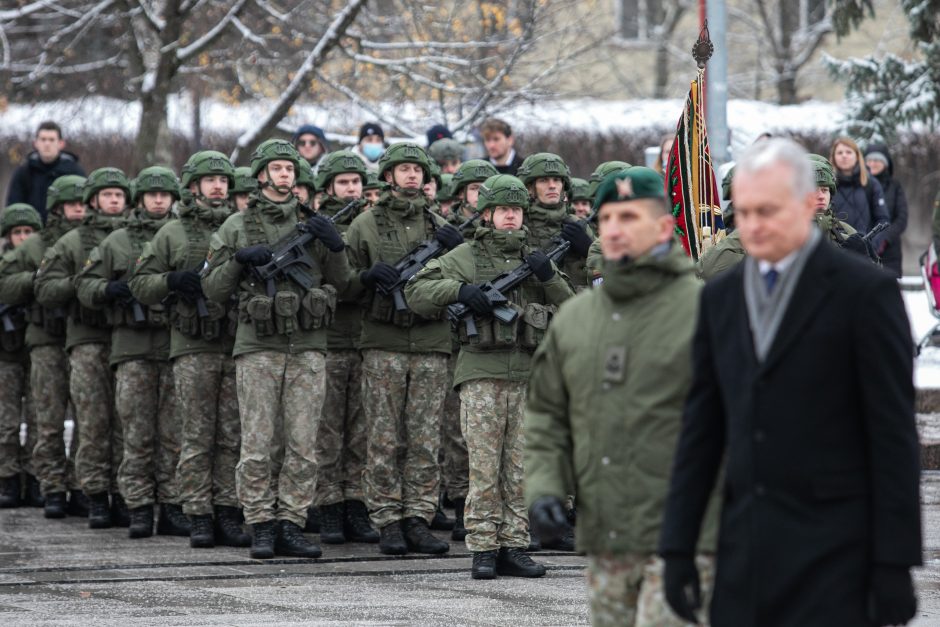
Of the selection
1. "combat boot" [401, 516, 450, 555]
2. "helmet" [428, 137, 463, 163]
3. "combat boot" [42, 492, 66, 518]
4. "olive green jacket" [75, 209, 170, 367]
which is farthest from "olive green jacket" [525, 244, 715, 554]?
"helmet" [428, 137, 463, 163]

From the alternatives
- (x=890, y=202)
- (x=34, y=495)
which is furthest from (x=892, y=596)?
(x=890, y=202)

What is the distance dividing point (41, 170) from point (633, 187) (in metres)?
11.8

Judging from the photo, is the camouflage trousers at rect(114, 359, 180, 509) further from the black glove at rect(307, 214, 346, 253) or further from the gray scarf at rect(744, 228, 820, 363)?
the gray scarf at rect(744, 228, 820, 363)

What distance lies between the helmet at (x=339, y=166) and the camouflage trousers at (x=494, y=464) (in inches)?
88.7

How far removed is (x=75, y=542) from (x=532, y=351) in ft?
11.7

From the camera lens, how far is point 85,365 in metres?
12.6

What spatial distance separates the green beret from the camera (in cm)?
551

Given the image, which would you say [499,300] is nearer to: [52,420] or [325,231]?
[325,231]

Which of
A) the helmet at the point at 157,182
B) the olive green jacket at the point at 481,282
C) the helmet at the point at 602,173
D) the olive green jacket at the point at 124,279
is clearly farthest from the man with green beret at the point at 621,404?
the helmet at the point at 157,182

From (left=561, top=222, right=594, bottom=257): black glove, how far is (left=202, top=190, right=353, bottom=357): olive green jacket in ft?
4.52

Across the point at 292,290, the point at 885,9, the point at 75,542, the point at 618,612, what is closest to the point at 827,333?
the point at 618,612

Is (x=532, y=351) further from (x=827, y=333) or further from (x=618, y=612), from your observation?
(x=827, y=333)

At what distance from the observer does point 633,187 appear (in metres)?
5.51

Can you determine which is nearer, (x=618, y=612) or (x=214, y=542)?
(x=618, y=612)
